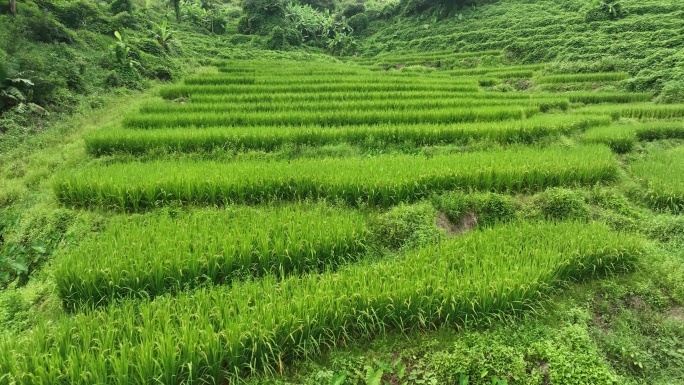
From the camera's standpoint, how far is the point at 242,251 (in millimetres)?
3865

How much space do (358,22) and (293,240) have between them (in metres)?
40.9

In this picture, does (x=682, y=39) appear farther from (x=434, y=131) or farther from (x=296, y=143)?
(x=296, y=143)

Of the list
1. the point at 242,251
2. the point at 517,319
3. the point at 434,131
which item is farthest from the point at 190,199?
the point at 434,131

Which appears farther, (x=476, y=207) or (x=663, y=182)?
(x=663, y=182)

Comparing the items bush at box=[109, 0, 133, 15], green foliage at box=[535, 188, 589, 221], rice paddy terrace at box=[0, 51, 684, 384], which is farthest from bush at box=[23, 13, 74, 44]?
green foliage at box=[535, 188, 589, 221]

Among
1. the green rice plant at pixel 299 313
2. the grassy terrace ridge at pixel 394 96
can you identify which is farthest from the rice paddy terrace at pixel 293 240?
the grassy terrace ridge at pixel 394 96

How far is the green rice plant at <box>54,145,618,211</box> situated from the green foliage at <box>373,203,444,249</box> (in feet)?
1.94

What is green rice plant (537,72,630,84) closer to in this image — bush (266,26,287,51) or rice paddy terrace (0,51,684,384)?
rice paddy terrace (0,51,684,384)

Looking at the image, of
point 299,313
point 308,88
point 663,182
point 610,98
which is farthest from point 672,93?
point 299,313

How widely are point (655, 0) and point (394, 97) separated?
66.4ft

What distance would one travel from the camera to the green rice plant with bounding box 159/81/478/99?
39.0ft

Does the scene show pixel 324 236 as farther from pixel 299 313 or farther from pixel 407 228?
pixel 299 313

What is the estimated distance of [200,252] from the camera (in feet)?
12.3

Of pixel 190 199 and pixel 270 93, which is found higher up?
pixel 270 93
